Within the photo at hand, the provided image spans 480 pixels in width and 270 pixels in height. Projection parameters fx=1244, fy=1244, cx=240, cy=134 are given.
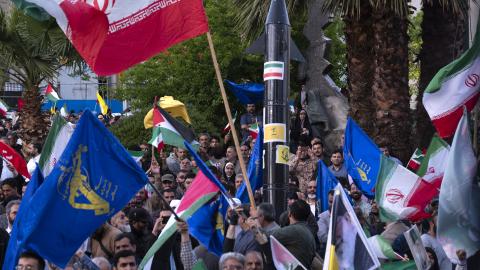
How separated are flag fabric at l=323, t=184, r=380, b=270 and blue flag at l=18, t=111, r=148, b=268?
6.05 feet

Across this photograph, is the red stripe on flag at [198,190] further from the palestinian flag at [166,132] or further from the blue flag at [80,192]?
the palestinian flag at [166,132]

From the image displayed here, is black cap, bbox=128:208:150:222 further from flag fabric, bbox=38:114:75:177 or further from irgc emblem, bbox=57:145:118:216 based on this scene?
irgc emblem, bbox=57:145:118:216

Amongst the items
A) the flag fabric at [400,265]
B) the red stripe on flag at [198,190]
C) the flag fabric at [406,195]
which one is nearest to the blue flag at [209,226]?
the red stripe on flag at [198,190]

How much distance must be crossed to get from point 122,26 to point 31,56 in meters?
12.2

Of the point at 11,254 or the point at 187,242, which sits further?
the point at 187,242

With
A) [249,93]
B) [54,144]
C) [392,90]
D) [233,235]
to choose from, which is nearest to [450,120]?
[233,235]

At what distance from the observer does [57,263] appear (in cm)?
936

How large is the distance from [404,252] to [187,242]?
1.98 meters

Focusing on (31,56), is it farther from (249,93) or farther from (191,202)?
(191,202)

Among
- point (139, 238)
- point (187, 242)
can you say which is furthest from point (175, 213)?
point (139, 238)

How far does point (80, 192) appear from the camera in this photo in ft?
31.9

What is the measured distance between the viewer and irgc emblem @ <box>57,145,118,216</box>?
9.64 metres

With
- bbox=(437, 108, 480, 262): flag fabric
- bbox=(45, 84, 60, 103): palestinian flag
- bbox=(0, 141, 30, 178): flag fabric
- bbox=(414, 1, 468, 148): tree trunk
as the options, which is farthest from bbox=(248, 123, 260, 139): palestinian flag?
bbox=(45, 84, 60, 103): palestinian flag

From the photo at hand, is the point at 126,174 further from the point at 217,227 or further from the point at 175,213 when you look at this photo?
the point at 217,227
